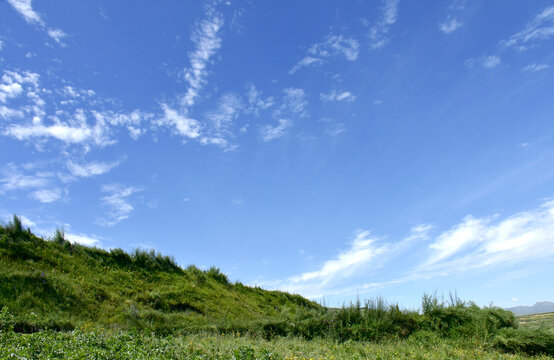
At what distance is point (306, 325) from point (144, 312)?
6.48 metres

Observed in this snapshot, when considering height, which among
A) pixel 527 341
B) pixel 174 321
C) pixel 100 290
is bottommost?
pixel 527 341

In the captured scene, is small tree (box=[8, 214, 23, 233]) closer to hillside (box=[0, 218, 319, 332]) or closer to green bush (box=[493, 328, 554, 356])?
hillside (box=[0, 218, 319, 332])

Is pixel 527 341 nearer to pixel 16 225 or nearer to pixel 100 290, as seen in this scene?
pixel 100 290

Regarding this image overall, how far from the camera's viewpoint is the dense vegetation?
9.29 metres

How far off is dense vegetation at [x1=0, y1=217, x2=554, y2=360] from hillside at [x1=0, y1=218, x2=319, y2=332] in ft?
0.15

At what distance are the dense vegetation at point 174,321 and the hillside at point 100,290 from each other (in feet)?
0.15

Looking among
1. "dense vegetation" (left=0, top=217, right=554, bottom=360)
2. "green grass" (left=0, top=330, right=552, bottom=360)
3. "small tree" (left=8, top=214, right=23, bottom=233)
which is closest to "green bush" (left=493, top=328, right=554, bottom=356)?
"dense vegetation" (left=0, top=217, right=554, bottom=360)

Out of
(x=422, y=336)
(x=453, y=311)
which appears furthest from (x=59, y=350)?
(x=453, y=311)

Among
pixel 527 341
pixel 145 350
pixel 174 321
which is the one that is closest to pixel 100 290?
pixel 174 321

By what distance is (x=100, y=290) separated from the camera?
14484 millimetres

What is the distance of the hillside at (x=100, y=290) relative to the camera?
11.9 meters

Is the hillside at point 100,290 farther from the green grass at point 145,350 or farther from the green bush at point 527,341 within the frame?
the green bush at point 527,341

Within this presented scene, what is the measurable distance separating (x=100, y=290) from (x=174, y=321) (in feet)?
11.4

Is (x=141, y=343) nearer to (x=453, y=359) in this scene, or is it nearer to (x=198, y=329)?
(x=198, y=329)
